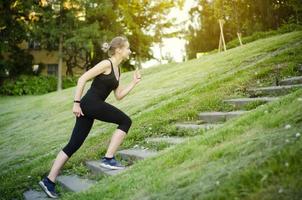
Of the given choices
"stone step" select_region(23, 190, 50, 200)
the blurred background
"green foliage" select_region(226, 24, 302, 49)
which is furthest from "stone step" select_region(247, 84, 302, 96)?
the blurred background

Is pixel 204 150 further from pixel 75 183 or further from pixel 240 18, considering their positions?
pixel 240 18

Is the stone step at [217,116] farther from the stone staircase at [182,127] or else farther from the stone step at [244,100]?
the stone step at [244,100]

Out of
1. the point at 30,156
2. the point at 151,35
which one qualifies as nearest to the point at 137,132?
the point at 30,156

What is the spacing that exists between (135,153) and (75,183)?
120 cm

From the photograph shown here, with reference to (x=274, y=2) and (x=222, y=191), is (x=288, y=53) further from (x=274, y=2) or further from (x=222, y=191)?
(x=274, y=2)

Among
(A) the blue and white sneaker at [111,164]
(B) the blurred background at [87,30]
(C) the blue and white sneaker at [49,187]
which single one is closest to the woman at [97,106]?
(C) the blue and white sneaker at [49,187]

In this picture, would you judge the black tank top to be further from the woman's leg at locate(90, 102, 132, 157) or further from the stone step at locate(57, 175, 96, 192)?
the stone step at locate(57, 175, 96, 192)

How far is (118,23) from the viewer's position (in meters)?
43.0

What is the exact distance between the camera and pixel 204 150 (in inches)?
221

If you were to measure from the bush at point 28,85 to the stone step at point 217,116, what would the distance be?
103ft

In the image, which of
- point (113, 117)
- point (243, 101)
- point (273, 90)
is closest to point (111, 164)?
point (113, 117)

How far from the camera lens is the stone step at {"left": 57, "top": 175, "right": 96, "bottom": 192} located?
7098mm

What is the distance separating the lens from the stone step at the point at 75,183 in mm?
7098

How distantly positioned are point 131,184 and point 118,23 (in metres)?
38.5
